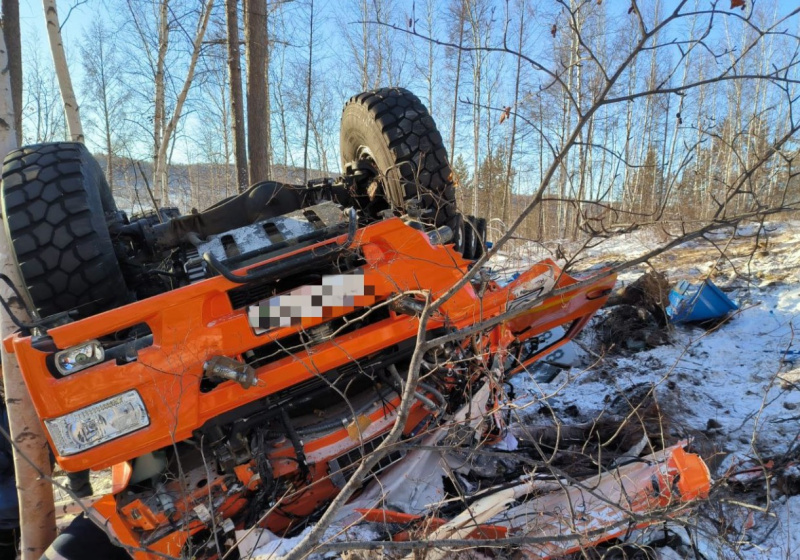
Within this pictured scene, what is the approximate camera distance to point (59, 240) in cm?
256

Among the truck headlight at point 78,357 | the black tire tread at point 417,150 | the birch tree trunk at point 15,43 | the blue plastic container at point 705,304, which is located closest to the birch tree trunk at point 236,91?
the birch tree trunk at point 15,43

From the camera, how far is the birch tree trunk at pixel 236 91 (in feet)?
27.7

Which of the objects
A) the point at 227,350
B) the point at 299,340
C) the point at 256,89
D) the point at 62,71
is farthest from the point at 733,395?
the point at 62,71

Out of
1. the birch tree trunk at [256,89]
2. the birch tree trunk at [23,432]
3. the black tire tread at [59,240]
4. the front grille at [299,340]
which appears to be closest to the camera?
the front grille at [299,340]

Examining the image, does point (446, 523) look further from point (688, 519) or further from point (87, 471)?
point (87, 471)

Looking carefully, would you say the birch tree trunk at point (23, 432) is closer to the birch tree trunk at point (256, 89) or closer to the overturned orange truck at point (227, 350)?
the overturned orange truck at point (227, 350)

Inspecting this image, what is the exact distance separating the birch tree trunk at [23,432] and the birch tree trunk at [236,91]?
529 cm

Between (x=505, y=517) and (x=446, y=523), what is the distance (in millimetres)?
302

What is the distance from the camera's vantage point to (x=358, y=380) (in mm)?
2840

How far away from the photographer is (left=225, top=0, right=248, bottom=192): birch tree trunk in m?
8.45

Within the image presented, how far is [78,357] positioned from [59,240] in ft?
2.82

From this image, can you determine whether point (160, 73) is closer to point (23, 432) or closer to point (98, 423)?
point (23, 432)

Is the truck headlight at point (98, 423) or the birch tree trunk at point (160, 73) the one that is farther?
the birch tree trunk at point (160, 73)

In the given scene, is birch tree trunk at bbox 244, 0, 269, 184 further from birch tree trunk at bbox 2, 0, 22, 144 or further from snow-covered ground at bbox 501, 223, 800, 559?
snow-covered ground at bbox 501, 223, 800, 559
